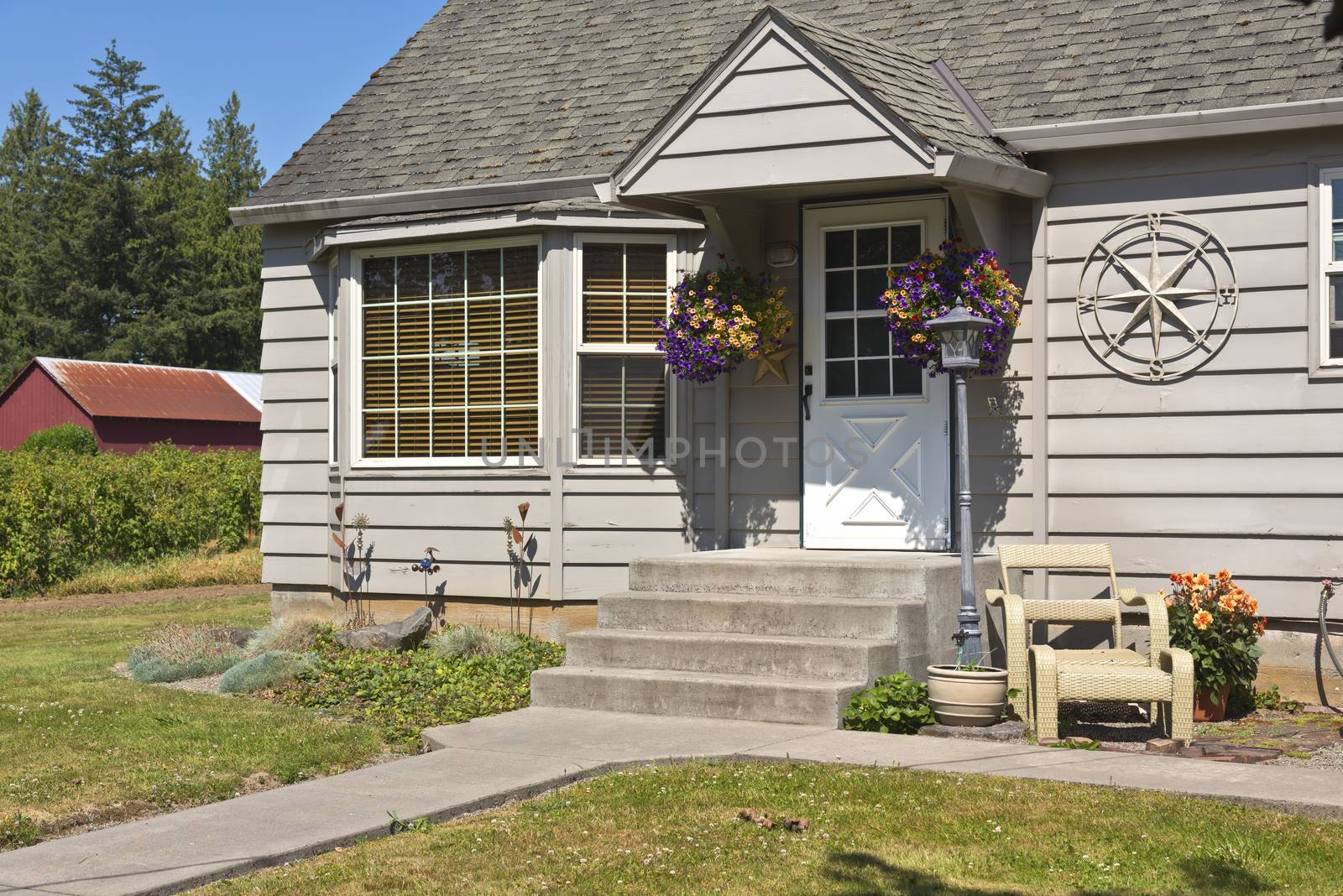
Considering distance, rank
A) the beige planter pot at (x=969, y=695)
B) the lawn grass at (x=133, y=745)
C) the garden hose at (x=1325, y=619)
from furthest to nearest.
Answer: the garden hose at (x=1325, y=619) < the beige planter pot at (x=969, y=695) < the lawn grass at (x=133, y=745)

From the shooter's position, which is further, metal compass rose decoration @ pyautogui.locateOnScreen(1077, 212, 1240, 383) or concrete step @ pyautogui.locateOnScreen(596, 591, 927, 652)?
metal compass rose decoration @ pyautogui.locateOnScreen(1077, 212, 1240, 383)

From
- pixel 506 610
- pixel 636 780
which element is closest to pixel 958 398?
pixel 636 780

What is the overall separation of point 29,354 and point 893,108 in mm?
47503

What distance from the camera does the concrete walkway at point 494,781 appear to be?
503 cm

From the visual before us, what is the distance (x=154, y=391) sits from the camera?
119 feet

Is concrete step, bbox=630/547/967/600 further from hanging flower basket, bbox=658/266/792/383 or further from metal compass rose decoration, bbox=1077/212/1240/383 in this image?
metal compass rose decoration, bbox=1077/212/1240/383

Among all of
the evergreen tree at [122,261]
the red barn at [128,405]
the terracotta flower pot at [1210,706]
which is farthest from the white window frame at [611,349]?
the evergreen tree at [122,261]

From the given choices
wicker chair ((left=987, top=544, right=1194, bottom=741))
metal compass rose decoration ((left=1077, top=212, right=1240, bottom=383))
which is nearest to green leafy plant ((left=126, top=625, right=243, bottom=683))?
wicker chair ((left=987, top=544, right=1194, bottom=741))

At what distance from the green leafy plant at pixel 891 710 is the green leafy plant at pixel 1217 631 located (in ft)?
4.97

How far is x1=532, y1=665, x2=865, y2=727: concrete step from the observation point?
743 cm

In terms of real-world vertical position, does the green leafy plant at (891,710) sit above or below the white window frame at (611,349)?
below

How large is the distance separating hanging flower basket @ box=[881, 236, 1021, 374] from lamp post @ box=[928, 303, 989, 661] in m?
0.65

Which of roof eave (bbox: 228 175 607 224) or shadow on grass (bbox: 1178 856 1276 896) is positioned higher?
roof eave (bbox: 228 175 607 224)

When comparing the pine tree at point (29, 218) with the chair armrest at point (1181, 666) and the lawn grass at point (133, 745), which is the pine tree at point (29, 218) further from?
the chair armrest at point (1181, 666)
